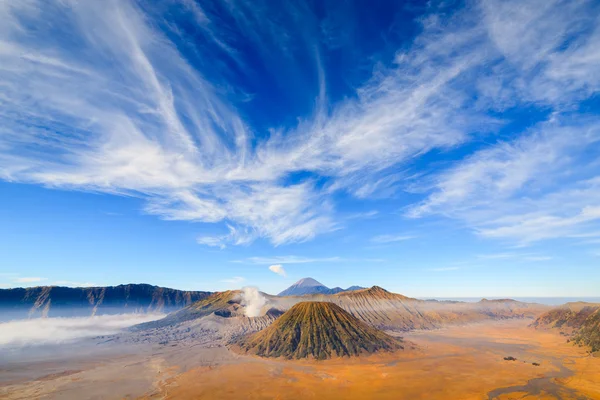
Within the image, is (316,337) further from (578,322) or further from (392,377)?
(578,322)

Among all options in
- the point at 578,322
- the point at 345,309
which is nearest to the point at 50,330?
the point at 345,309

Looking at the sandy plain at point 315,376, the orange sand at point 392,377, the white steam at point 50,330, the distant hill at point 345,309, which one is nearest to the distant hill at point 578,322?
the sandy plain at point 315,376

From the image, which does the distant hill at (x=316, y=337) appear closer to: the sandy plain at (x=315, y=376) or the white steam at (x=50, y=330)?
the sandy plain at (x=315, y=376)

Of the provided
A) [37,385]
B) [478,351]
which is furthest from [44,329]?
[478,351]

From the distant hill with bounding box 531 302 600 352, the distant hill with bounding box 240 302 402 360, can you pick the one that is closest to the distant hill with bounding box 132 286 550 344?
the distant hill with bounding box 240 302 402 360

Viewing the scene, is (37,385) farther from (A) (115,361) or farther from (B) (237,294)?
(B) (237,294)
